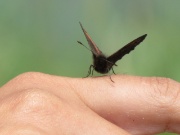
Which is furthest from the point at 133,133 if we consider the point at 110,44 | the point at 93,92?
the point at 110,44

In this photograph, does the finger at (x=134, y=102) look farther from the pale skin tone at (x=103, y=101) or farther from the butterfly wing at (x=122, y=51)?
the butterfly wing at (x=122, y=51)

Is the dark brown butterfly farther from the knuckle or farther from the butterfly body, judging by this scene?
the knuckle

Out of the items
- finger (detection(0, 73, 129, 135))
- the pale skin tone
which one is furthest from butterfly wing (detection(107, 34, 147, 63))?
finger (detection(0, 73, 129, 135))

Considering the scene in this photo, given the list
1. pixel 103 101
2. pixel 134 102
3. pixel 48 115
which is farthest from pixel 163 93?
pixel 48 115

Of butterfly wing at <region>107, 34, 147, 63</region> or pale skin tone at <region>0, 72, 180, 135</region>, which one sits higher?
butterfly wing at <region>107, 34, 147, 63</region>

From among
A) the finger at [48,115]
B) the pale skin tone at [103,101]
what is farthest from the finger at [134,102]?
the finger at [48,115]

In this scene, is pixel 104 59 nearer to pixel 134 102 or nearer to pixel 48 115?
pixel 134 102

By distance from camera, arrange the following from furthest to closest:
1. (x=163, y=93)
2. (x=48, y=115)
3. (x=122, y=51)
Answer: (x=122, y=51) → (x=163, y=93) → (x=48, y=115)

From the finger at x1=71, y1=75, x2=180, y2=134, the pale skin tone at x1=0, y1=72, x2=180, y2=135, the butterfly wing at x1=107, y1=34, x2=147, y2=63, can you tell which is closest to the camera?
the pale skin tone at x1=0, y1=72, x2=180, y2=135

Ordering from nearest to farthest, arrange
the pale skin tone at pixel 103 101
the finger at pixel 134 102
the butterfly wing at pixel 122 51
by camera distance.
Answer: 1. the pale skin tone at pixel 103 101
2. the finger at pixel 134 102
3. the butterfly wing at pixel 122 51
